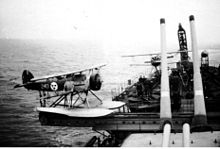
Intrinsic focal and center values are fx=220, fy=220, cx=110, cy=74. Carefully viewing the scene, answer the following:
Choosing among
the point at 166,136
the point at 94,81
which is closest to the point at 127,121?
the point at 94,81

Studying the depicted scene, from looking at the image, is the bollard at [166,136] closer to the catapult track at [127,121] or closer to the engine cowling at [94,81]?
the catapult track at [127,121]

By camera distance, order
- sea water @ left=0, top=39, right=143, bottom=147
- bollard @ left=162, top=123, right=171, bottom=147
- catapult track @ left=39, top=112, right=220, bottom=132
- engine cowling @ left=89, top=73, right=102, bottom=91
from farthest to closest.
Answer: sea water @ left=0, top=39, right=143, bottom=147, engine cowling @ left=89, top=73, right=102, bottom=91, catapult track @ left=39, top=112, right=220, bottom=132, bollard @ left=162, top=123, right=171, bottom=147

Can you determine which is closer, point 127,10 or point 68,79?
point 127,10

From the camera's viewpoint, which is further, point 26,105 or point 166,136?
point 26,105

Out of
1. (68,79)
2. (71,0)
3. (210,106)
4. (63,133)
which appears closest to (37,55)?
(63,133)

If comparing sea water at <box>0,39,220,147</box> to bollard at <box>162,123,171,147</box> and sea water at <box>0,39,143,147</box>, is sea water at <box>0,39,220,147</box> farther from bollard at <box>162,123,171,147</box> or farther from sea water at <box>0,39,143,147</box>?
bollard at <box>162,123,171,147</box>

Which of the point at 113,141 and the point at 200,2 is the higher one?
the point at 200,2

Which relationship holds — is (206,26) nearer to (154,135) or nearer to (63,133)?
(154,135)

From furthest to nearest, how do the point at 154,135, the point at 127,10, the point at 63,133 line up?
the point at 63,133 → the point at 127,10 → the point at 154,135

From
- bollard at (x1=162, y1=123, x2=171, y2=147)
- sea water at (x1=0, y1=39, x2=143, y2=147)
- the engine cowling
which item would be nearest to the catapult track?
the engine cowling

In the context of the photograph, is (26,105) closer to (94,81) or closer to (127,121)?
(94,81)

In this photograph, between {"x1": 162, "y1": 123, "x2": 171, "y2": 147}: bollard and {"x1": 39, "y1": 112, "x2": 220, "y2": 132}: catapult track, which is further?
{"x1": 39, "y1": 112, "x2": 220, "y2": 132}: catapult track
